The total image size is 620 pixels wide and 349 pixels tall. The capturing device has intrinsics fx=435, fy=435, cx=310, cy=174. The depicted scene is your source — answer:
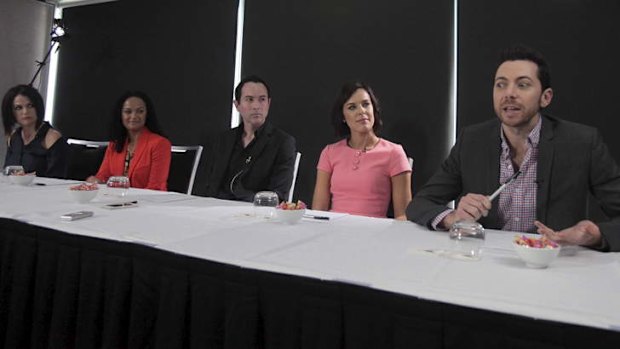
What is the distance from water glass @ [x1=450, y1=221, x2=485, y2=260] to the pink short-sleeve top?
111cm

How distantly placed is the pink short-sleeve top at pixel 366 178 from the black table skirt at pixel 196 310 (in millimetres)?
1212

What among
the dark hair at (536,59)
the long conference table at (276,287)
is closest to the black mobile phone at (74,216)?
the long conference table at (276,287)

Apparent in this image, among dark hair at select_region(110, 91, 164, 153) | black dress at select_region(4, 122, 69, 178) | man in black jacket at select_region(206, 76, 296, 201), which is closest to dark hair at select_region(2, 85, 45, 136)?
black dress at select_region(4, 122, 69, 178)

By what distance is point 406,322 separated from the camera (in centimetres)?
68

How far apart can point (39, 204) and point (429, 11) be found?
2304 millimetres

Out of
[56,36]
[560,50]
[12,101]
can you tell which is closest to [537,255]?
[560,50]

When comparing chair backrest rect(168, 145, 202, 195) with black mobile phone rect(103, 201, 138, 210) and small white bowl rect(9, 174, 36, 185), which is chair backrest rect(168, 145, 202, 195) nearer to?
small white bowl rect(9, 174, 36, 185)

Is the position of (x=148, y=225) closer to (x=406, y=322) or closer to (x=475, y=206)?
(x=406, y=322)

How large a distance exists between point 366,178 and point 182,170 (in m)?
1.14

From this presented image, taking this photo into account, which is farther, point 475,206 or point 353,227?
point 353,227

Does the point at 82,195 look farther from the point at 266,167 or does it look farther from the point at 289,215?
the point at 266,167

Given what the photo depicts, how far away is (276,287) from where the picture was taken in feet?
2.56

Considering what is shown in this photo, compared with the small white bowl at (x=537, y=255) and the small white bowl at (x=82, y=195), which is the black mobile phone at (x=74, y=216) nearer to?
the small white bowl at (x=82, y=195)

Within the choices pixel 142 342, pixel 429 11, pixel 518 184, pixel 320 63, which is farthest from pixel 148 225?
pixel 429 11
